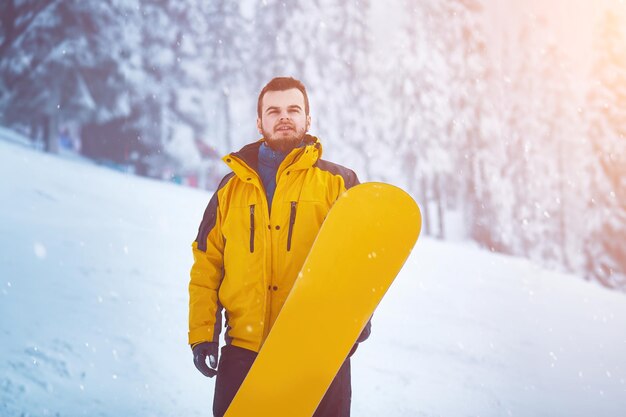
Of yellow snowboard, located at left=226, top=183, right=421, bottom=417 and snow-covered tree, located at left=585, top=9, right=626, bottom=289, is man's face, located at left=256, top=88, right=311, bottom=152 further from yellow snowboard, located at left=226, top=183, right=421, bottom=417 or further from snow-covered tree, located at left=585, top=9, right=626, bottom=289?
snow-covered tree, located at left=585, top=9, right=626, bottom=289

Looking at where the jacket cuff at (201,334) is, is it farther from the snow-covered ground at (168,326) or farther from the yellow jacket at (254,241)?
the snow-covered ground at (168,326)

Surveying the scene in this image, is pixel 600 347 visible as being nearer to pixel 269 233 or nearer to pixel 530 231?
pixel 530 231

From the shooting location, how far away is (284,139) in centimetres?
181

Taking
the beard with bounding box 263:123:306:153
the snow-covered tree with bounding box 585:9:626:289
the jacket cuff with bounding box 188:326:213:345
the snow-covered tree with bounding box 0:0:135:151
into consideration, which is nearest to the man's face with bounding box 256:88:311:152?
the beard with bounding box 263:123:306:153

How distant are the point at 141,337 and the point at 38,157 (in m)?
4.81

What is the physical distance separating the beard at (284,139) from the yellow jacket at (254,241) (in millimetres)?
59

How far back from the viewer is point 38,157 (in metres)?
7.75

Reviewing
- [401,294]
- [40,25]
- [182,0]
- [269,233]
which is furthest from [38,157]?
[269,233]

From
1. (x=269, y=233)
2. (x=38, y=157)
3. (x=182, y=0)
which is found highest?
(x=182, y=0)

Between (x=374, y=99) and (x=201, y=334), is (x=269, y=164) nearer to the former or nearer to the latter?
(x=201, y=334)

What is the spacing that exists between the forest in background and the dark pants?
7595 mm

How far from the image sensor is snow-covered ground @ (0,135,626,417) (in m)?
3.54

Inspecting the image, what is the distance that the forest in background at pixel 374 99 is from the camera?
27.8ft

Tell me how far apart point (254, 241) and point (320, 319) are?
32 centimetres
